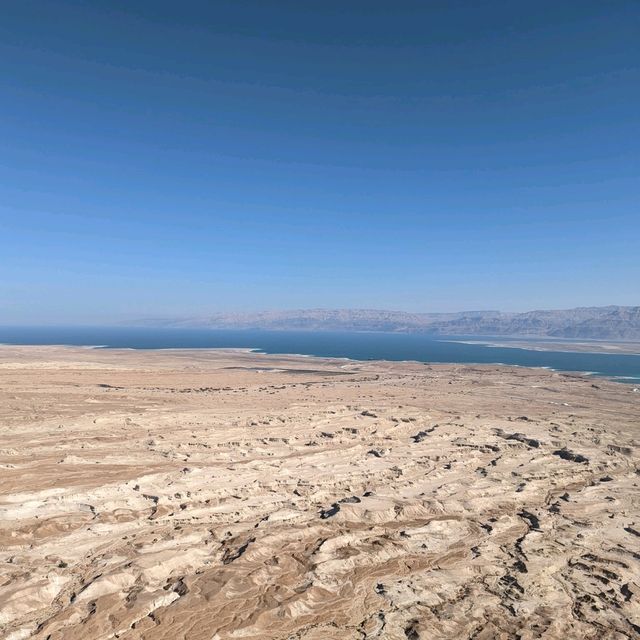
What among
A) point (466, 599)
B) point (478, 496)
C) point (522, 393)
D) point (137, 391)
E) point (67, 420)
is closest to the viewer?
point (466, 599)

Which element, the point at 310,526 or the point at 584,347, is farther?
the point at 584,347

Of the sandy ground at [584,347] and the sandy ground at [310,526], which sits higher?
the sandy ground at [310,526]

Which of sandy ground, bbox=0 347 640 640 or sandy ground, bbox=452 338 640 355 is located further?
sandy ground, bbox=452 338 640 355

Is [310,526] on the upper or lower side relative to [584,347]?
upper

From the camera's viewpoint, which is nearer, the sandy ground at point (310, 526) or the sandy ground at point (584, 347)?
the sandy ground at point (310, 526)

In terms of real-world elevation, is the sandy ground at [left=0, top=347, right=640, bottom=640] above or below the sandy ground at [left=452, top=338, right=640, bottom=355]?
above

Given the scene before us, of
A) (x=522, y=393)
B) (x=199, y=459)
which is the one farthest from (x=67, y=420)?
(x=522, y=393)

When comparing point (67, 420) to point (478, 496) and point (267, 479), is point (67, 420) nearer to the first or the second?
point (267, 479)

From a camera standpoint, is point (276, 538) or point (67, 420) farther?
point (67, 420)
